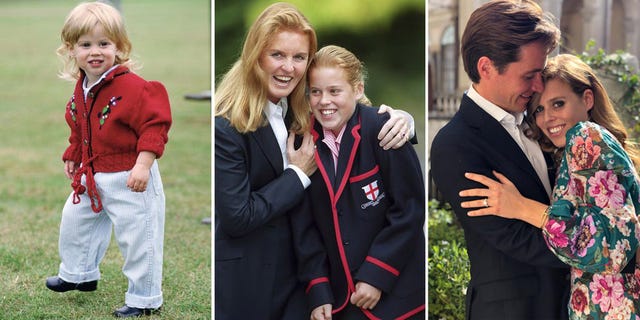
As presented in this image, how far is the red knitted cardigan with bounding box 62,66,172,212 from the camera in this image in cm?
416

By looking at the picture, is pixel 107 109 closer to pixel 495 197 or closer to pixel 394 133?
pixel 394 133

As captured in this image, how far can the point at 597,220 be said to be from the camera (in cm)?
368

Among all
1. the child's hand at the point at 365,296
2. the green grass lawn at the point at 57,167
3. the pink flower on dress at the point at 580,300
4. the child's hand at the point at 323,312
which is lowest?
the green grass lawn at the point at 57,167

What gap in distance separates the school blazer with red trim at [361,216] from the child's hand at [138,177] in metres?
0.74

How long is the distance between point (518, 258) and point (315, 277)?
2.84 feet

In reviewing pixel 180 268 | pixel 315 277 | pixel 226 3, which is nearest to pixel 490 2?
pixel 226 3

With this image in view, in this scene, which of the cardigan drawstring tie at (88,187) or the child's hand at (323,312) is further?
the cardigan drawstring tie at (88,187)

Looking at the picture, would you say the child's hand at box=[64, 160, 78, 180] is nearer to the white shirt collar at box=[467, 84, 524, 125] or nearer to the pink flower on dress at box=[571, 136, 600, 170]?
the white shirt collar at box=[467, 84, 524, 125]

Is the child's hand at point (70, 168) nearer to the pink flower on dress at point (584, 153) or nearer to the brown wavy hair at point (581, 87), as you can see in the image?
the brown wavy hair at point (581, 87)

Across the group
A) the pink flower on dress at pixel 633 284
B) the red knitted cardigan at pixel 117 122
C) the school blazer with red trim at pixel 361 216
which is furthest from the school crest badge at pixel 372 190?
the pink flower on dress at pixel 633 284

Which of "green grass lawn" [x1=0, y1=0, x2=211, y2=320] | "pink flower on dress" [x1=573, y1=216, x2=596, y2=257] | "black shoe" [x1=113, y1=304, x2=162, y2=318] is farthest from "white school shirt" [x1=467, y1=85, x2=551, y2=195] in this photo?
"black shoe" [x1=113, y1=304, x2=162, y2=318]

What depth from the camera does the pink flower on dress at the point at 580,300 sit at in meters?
3.79

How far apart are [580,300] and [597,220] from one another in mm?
363

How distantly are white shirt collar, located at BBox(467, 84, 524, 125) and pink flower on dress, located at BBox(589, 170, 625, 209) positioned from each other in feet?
1.46
